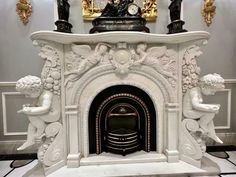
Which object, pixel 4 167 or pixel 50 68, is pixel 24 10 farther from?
pixel 4 167

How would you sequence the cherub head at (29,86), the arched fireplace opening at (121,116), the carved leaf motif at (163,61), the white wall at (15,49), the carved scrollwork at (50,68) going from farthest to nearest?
Result: the white wall at (15,49) < the arched fireplace opening at (121,116) < the carved leaf motif at (163,61) < the carved scrollwork at (50,68) < the cherub head at (29,86)

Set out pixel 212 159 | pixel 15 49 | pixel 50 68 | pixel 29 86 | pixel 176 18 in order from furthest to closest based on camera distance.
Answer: pixel 15 49 → pixel 212 159 → pixel 176 18 → pixel 50 68 → pixel 29 86

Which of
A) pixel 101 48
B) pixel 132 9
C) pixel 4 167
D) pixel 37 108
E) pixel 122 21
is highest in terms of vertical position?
pixel 132 9

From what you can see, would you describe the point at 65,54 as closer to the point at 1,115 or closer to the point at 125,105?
the point at 125,105

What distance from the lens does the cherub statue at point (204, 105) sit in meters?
1.84

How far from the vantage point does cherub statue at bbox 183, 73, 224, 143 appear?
1.84 m

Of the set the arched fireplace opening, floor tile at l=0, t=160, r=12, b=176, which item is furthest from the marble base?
floor tile at l=0, t=160, r=12, b=176

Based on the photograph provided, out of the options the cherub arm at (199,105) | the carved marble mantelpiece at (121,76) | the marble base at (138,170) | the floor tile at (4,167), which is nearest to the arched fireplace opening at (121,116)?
the carved marble mantelpiece at (121,76)

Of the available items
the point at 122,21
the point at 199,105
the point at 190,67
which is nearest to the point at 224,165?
the point at 199,105

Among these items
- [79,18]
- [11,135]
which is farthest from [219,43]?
[11,135]

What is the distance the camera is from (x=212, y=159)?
221 centimetres

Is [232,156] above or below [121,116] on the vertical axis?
below

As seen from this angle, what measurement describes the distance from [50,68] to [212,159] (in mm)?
2053

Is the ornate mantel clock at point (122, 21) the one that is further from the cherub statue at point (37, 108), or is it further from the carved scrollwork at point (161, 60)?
the cherub statue at point (37, 108)
